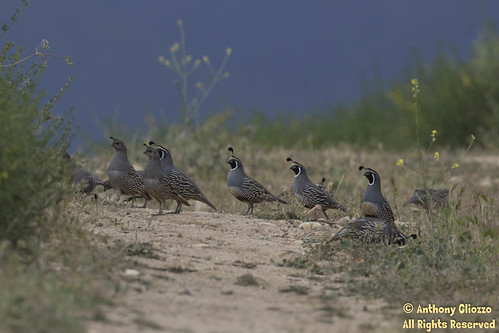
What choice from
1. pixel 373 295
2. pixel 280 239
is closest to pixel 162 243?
pixel 280 239

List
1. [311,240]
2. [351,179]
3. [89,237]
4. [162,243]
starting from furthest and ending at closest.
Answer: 1. [351,179]
2. [311,240]
3. [162,243]
4. [89,237]

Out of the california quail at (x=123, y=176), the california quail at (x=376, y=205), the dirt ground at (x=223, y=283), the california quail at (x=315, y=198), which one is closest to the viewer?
the dirt ground at (x=223, y=283)

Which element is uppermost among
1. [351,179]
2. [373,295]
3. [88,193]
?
[351,179]

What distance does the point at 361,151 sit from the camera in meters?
18.0

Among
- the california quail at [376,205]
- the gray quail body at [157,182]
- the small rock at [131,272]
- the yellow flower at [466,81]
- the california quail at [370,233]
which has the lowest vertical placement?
the small rock at [131,272]

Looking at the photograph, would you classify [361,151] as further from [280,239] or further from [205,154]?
[280,239]

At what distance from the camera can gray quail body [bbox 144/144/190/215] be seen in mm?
9609

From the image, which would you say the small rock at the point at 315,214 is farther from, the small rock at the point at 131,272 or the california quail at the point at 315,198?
the small rock at the point at 131,272

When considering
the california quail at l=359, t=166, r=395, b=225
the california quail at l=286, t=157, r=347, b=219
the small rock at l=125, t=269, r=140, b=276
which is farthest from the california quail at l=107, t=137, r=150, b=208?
the small rock at l=125, t=269, r=140, b=276

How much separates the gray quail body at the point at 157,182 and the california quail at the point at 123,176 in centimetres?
48

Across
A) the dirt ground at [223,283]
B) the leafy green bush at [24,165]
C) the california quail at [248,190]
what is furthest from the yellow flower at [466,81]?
the leafy green bush at [24,165]

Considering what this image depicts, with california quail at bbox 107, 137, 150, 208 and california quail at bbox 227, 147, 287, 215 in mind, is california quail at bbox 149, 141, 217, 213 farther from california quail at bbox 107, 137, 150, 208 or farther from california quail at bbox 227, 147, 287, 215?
california quail at bbox 227, 147, 287, 215

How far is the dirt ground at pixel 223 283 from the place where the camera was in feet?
16.9

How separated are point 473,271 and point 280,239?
6.76ft
